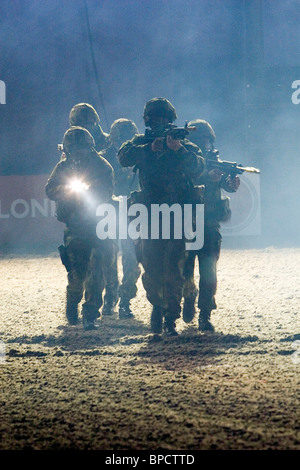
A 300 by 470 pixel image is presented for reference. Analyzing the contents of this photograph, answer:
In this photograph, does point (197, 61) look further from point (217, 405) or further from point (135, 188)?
point (217, 405)

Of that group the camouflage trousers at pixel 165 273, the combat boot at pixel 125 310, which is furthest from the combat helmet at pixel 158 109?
the combat boot at pixel 125 310

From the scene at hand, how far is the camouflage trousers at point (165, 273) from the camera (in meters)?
6.11

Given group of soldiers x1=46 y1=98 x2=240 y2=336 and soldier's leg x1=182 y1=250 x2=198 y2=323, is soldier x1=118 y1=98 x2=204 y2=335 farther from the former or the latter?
soldier's leg x1=182 y1=250 x2=198 y2=323

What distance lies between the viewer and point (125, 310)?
7.32 meters

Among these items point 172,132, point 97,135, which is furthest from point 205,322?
point 97,135

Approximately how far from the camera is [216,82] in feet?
52.8

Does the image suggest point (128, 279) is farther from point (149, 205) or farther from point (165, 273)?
point (149, 205)

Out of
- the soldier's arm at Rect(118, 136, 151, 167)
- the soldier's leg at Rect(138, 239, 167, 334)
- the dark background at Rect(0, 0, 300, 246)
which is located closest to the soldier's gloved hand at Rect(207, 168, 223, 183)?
the soldier's arm at Rect(118, 136, 151, 167)

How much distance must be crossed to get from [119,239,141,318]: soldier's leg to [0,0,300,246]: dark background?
870 centimetres

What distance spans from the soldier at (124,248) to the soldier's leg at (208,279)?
1.11m

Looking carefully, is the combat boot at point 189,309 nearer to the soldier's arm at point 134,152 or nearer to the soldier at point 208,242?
the soldier at point 208,242

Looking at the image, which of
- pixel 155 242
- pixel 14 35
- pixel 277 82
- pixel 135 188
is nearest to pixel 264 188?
pixel 277 82

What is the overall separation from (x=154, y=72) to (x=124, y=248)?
9599 millimetres

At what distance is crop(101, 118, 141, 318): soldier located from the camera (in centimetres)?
737
